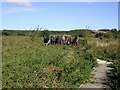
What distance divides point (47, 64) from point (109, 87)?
256 centimetres

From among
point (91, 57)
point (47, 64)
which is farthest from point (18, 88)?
point (91, 57)

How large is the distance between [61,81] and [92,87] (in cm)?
82

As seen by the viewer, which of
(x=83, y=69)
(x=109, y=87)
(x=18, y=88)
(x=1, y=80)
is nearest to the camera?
(x=18, y=88)

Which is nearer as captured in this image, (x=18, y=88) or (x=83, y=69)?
(x=18, y=88)

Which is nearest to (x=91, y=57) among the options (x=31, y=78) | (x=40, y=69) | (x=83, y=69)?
(x=83, y=69)

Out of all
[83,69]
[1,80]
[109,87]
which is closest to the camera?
[1,80]

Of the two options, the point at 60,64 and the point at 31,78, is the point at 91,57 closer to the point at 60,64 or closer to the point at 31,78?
the point at 60,64

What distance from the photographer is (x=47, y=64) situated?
402 inches

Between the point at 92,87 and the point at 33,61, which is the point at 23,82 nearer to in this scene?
the point at 92,87

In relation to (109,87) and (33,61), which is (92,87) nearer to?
(109,87)

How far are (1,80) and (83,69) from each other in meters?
3.15

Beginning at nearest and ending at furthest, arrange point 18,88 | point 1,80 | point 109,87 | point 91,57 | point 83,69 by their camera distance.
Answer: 1. point 18,88
2. point 1,80
3. point 109,87
4. point 83,69
5. point 91,57

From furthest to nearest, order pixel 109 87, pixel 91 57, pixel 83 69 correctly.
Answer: pixel 91 57
pixel 83 69
pixel 109 87

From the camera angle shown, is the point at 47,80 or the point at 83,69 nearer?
the point at 47,80
